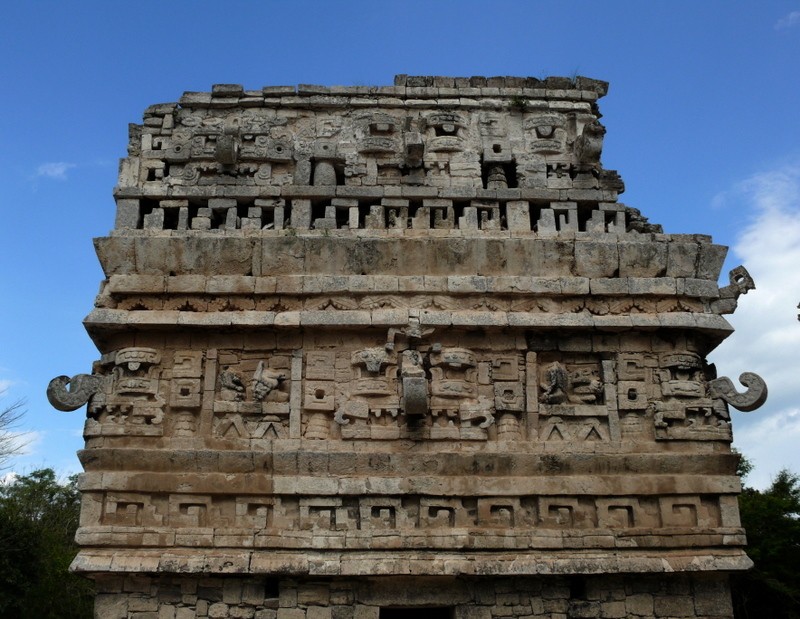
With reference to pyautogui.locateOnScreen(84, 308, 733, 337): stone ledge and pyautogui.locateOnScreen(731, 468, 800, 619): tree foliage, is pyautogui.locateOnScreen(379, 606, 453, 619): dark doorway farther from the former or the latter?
pyautogui.locateOnScreen(731, 468, 800, 619): tree foliage

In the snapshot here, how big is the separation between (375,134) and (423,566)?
6.15 m

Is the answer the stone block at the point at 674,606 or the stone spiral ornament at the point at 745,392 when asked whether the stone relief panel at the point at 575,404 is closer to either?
the stone spiral ornament at the point at 745,392

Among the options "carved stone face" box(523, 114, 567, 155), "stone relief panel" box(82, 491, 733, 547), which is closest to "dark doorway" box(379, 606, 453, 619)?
"stone relief panel" box(82, 491, 733, 547)

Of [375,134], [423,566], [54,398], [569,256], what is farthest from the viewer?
[375,134]

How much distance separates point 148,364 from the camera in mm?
10141

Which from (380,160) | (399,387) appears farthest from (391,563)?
(380,160)

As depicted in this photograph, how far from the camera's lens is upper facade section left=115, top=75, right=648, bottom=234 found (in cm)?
1106

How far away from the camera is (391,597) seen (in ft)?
30.0

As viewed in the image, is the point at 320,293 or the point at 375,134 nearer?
the point at 320,293

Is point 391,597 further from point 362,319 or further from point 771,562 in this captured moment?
point 771,562

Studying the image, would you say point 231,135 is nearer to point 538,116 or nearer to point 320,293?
point 320,293

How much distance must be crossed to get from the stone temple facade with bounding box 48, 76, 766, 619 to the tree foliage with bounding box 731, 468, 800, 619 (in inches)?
354

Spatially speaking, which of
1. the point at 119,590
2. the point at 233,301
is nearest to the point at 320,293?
the point at 233,301

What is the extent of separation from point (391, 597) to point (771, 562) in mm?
11920
